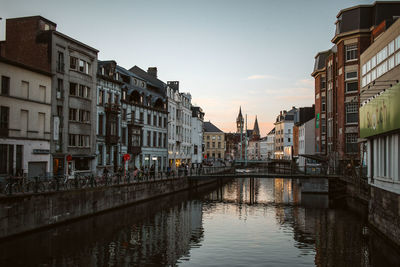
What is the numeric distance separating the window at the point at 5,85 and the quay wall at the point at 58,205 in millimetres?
10508

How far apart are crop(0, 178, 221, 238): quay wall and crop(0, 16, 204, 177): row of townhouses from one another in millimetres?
4416

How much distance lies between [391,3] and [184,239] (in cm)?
4185

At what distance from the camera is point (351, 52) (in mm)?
57594

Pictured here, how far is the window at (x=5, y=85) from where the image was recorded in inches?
1336

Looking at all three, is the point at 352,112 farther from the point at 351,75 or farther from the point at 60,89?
the point at 60,89

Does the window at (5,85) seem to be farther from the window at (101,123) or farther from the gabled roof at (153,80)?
the gabled roof at (153,80)

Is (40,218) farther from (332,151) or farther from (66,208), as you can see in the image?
(332,151)

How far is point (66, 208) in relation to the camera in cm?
3095

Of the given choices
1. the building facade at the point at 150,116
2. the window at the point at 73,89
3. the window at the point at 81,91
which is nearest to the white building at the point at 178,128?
the building facade at the point at 150,116

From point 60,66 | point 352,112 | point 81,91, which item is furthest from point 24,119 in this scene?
point 352,112

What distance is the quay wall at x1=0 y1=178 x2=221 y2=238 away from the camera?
992 inches

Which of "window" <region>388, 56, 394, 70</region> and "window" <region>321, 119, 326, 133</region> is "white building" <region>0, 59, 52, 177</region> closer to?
"window" <region>388, 56, 394, 70</region>

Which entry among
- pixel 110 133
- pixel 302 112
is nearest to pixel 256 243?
pixel 110 133

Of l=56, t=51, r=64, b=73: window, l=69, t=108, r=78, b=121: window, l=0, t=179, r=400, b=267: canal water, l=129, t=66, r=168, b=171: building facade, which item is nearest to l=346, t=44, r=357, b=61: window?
l=0, t=179, r=400, b=267: canal water
